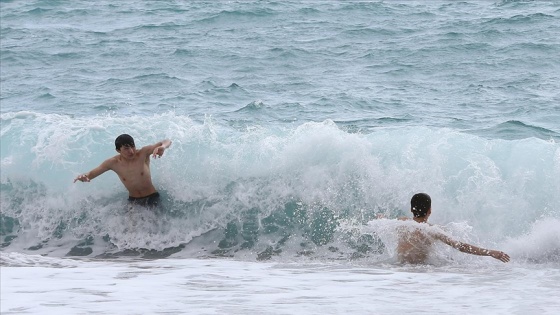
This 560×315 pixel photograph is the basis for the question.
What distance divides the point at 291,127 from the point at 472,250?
5.01m

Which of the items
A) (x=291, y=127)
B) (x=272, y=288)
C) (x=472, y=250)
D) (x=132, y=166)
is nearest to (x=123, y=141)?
(x=132, y=166)

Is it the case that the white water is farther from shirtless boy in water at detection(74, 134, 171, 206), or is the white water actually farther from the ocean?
shirtless boy in water at detection(74, 134, 171, 206)

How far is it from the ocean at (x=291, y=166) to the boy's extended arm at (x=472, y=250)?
0.16 m

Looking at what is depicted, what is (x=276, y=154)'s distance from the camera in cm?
1090

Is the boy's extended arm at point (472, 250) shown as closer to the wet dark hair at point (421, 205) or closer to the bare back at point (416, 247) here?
the bare back at point (416, 247)

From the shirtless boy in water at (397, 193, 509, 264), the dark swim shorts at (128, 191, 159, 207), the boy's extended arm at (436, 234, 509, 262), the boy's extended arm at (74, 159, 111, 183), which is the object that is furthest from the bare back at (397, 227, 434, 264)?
the boy's extended arm at (74, 159, 111, 183)

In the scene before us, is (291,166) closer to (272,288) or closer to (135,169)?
(135,169)

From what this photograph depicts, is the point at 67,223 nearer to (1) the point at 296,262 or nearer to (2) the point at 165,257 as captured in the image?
(2) the point at 165,257

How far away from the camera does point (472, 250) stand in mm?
8203

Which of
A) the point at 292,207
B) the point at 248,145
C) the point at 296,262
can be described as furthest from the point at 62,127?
the point at 296,262

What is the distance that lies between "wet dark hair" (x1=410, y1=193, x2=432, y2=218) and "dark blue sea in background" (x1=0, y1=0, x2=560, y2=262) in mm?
658

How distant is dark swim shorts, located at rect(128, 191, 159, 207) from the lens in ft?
34.0

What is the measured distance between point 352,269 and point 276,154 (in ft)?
9.43

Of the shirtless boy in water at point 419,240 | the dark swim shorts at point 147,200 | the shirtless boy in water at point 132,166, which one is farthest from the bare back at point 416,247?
the dark swim shorts at point 147,200
